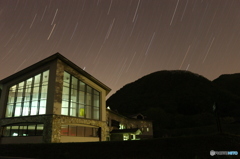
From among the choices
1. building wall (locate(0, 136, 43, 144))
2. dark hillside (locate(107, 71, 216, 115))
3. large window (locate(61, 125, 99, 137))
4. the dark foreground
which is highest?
dark hillside (locate(107, 71, 216, 115))

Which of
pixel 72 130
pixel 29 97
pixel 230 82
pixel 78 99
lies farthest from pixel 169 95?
pixel 29 97

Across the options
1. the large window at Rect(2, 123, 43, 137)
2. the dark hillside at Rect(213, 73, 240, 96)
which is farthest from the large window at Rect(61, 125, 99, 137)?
the dark hillside at Rect(213, 73, 240, 96)

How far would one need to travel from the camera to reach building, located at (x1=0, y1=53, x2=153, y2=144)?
83.8 feet

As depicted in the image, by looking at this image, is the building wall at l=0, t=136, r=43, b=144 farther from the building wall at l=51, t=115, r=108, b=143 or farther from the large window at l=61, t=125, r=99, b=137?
the large window at l=61, t=125, r=99, b=137

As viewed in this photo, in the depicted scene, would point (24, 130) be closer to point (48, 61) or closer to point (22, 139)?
point (22, 139)

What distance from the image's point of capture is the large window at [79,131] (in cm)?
2635

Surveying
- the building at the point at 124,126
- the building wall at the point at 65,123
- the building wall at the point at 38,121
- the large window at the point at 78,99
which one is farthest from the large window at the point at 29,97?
the building at the point at 124,126

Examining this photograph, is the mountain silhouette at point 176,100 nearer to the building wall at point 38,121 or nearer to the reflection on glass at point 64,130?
the reflection on glass at point 64,130

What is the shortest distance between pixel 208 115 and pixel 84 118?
57.9 meters

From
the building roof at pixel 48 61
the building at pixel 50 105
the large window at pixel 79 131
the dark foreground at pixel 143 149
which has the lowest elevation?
the dark foreground at pixel 143 149

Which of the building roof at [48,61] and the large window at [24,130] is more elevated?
the building roof at [48,61]

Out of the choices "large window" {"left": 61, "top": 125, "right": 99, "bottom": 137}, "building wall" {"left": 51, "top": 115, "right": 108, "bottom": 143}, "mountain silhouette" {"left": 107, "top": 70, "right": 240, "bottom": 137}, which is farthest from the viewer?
"mountain silhouette" {"left": 107, "top": 70, "right": 240, "bottom": 137}

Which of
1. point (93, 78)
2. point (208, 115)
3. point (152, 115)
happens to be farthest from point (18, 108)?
point (208, 115)

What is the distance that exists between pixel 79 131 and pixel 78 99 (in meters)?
4.67
